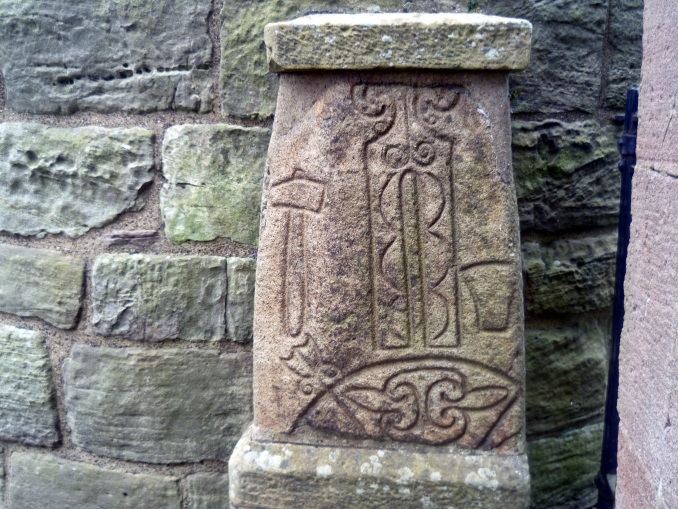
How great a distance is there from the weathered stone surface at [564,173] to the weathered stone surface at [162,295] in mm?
769

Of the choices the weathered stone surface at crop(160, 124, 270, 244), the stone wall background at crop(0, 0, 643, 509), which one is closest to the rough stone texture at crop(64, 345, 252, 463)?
the stone wall background at crop(0, 0, 643, 509)

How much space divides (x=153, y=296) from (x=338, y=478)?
0.64 meters

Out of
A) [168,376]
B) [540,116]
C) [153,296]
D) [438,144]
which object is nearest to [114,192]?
[153,296]

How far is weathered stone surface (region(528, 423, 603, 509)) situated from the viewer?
175 centimetres

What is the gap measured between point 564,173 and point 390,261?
2.07 feet

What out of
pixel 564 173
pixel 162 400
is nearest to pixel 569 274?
pixel 564 173

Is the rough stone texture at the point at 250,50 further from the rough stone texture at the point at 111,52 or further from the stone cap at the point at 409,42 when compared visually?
the stone cap at the point at 409,42

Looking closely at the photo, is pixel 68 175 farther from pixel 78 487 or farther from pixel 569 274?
pixel 569 274

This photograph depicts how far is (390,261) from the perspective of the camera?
1.27 metres

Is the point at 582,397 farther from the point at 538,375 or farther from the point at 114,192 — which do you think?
the point at 114,192

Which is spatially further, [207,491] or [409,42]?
[207,491]

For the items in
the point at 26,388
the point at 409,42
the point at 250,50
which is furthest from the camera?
the point at 26,388

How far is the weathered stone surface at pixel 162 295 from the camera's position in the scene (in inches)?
62.5

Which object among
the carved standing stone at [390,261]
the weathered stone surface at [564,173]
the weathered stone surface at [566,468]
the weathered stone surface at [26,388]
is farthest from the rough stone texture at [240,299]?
the weathered stone surface at [566,468]
